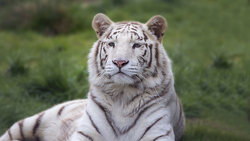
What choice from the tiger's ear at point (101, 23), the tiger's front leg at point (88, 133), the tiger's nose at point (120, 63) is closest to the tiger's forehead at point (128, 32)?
the tiger's ear at point (101, 23)

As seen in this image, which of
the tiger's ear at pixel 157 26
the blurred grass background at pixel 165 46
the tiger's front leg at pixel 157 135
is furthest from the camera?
the blurred grass background at pixel 165 46

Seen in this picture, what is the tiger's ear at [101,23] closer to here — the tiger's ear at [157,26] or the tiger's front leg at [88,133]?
the tiger's ear at [157,26]

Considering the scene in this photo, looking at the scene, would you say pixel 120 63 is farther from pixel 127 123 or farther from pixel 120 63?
pixel 127 123


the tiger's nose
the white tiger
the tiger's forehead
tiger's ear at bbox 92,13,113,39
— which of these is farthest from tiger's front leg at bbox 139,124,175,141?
tiger's ear at bbox 92,13,113,39

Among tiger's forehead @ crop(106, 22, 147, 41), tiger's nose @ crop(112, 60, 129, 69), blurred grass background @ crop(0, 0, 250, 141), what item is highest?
tiger's forehead @ crop(106, 22, 147, 41)

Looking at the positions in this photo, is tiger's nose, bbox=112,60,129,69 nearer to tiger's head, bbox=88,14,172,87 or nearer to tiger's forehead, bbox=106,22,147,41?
tiger's head, bbox=88,14,172,87

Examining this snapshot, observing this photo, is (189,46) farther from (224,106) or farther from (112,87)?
(112,87)

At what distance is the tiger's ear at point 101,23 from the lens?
10.6 feet

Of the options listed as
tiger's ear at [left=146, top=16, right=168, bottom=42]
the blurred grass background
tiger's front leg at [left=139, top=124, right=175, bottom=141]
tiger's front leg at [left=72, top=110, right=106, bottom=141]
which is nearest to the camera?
tiger's front leg at [left=139, top=124, right=175, bottom=141]

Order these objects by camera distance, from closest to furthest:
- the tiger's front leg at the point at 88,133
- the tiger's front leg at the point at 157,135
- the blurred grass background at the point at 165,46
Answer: the tiger's front leg at the point at 157,135 → the tiger's front leg at the point at 88,133 → the blurred grass background at the point at 165,46

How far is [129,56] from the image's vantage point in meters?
2.85

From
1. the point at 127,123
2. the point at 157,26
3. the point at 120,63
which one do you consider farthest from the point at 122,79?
the point at 157,26

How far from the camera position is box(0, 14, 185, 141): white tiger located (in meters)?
2.85

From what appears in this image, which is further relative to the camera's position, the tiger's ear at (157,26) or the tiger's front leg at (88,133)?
the tiger's ear at (157,26)
